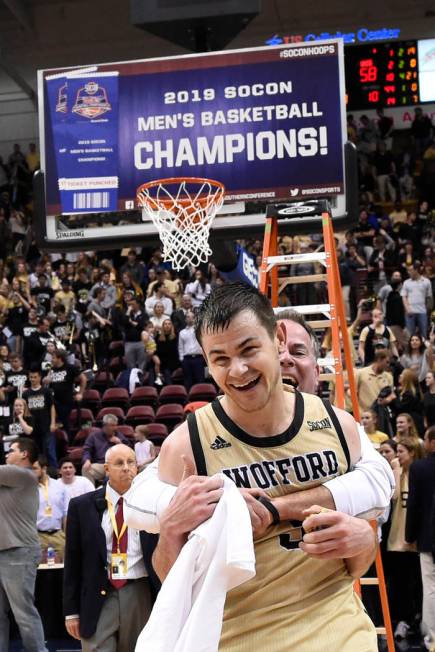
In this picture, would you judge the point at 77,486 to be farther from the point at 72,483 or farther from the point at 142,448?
the point at 142,448

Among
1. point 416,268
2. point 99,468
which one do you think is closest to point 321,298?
point 416,268

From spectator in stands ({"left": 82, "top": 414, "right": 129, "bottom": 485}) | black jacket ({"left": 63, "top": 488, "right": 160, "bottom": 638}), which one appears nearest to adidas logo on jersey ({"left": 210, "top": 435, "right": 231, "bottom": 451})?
black jacket ({"left": 63, "top": 488, "right": 160, "bottom": 638})

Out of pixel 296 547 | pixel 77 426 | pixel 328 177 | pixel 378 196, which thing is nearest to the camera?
pixel 296 547

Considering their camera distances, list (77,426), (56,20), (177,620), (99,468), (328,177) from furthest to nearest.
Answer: (56,20)
(77,426)
(99,468)
(328,177)
(177,620)

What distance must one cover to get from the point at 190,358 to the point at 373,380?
12.6 ft

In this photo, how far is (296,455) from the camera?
2516mm

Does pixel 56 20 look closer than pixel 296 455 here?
No

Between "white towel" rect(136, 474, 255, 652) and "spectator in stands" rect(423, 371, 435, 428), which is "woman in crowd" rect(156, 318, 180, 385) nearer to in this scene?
"spectator in stands" rect(423, 371, 435, 428)

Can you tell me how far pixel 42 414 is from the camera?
1464 centimetres

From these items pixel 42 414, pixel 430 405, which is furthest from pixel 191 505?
pixel 42 414

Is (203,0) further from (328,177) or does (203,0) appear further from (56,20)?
(56,20)

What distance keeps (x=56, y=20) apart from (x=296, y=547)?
27.0 meters

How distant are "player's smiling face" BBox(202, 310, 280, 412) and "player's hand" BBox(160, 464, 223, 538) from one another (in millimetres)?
231

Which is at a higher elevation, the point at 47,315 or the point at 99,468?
the point at 47,315
